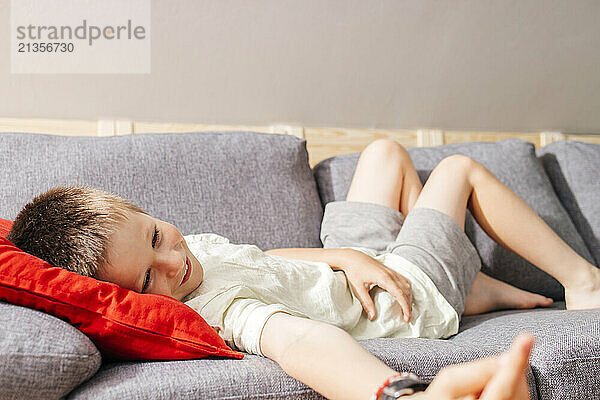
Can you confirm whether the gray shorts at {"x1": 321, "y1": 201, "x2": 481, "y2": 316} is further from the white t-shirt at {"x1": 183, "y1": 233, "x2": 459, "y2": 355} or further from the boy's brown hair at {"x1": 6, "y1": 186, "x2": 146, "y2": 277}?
the boy's brown hair at {"x1": 6, "y1": 186, "x2": 146, "y2": 277}

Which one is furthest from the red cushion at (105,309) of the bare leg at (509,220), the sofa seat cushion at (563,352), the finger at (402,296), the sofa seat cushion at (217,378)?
the bare leg at (509,220)

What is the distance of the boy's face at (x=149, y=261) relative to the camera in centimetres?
95

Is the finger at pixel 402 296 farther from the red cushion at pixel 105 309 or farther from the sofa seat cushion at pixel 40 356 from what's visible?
the sofa seat cushion at pixel 40 356

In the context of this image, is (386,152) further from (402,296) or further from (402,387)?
(402,387)

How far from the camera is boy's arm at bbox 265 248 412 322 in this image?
1.16 metres

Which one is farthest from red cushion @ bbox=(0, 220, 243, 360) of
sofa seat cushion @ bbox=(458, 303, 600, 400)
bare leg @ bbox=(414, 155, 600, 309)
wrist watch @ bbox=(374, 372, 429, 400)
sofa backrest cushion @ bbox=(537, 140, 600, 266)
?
sofa backrest cushion @ bbox=(537, 140, 600, 266)

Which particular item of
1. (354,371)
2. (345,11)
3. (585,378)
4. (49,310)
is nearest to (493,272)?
(585,378)

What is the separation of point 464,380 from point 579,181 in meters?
1.41

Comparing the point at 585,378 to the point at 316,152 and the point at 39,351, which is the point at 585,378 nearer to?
the point at 39,351

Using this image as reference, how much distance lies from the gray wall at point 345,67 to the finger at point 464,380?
51.6 inches

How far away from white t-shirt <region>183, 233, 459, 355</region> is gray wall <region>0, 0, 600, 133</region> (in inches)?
27.0

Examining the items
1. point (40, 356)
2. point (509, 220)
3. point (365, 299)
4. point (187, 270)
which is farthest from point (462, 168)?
point (40, 356)

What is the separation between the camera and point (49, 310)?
865 mm

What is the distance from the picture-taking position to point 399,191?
155 centimetres
